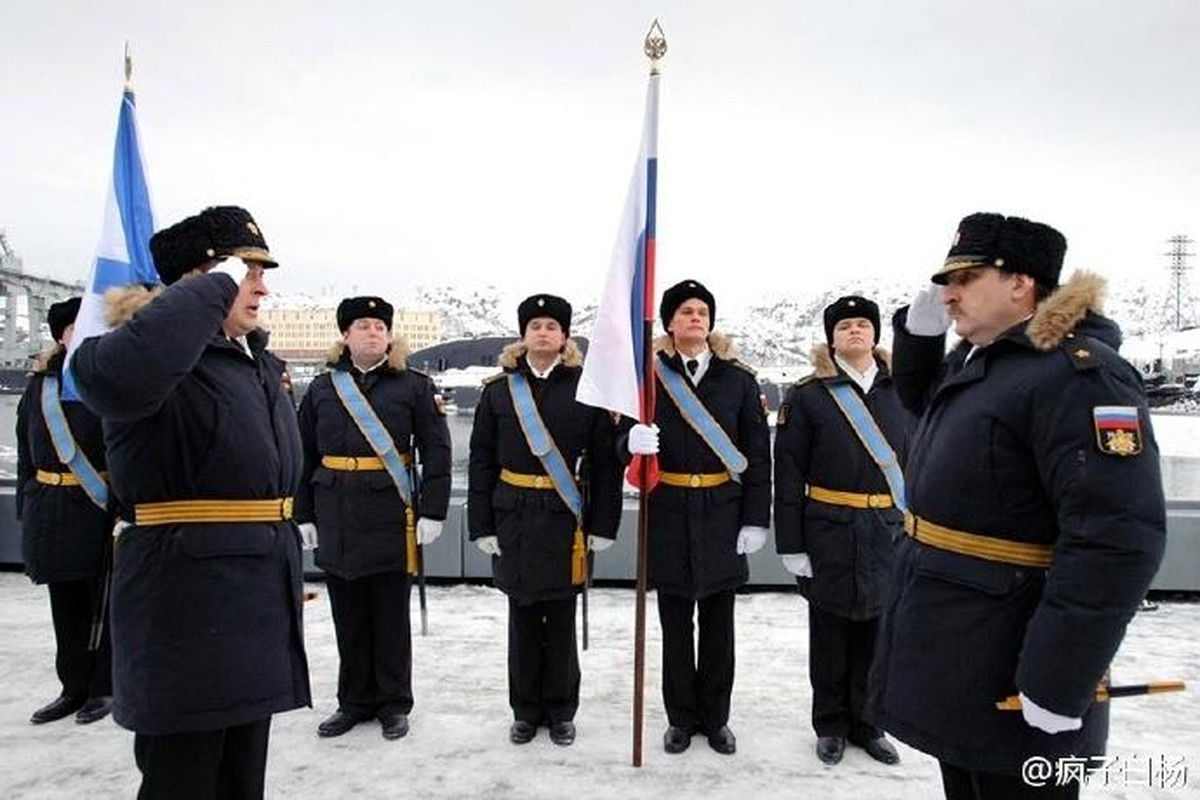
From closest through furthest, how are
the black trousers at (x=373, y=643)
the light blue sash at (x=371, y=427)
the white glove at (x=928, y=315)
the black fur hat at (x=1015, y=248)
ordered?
the black fur hat at (x=1015, y=248)
the white glove at (x=928, y=315)
the black trousers at (x=373, y=643)
the light blue sash at (x=371, y=427)

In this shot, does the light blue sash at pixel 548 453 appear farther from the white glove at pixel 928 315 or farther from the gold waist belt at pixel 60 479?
the gold waist belt at pixel 60 479

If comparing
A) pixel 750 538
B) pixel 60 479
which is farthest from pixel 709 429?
pixel 60 479

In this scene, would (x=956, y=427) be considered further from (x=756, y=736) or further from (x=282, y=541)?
(x=756, y=736)

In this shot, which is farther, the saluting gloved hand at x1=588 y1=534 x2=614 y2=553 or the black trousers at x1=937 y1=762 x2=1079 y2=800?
the saluting gloved hand at x1=588 y1=534 x2=614 y2=553

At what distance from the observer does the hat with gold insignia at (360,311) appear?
4.21 m

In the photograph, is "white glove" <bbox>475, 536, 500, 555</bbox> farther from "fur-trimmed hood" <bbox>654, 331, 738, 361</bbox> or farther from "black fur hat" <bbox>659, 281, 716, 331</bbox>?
"black fur hat" <bbox>659, 281, 716, 331</bbox>

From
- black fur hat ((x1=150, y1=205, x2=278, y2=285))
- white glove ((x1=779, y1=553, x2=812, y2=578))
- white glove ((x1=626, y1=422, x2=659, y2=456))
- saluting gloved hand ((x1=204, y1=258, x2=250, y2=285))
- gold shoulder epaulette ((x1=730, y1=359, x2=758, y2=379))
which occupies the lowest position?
white glove ((x1=779, y1=553, x2=812, y2=578))

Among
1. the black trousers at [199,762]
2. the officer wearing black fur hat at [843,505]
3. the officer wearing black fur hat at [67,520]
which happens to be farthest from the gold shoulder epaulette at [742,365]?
the officer wearing black fur hat at [67,520]

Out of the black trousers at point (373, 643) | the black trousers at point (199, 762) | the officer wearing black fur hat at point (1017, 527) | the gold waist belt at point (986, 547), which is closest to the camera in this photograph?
the officer wearing black fur hat at point (1017, 527)

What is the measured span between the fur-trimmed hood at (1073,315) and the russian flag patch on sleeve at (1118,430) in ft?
0.74

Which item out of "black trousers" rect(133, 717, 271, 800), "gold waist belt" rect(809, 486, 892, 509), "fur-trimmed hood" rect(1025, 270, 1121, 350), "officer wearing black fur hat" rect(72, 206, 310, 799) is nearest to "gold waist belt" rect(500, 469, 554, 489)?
"gold waist belt" rect(809, 486, 892, 509)

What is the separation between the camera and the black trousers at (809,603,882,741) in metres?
3.66

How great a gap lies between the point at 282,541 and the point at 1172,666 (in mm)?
4932

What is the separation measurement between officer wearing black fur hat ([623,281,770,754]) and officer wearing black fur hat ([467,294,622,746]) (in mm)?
341
